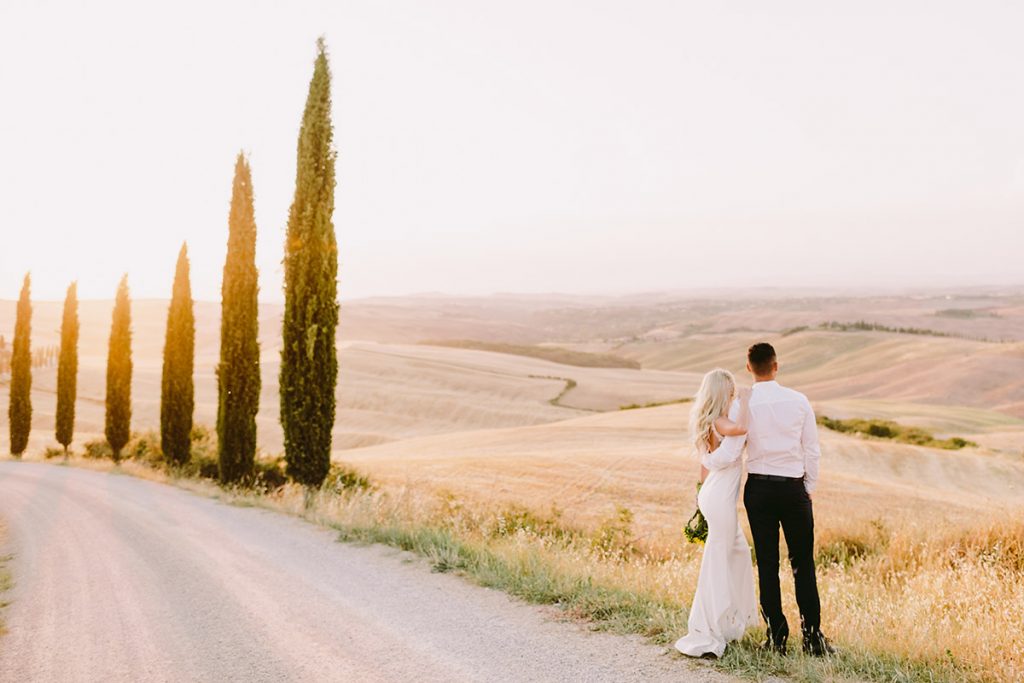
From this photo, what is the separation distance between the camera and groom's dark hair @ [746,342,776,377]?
5805 millimetres

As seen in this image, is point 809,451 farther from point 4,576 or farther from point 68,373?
point 68,373

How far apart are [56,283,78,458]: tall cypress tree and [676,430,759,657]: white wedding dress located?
35182 millimetres

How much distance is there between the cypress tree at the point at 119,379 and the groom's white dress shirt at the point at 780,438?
3058 cm

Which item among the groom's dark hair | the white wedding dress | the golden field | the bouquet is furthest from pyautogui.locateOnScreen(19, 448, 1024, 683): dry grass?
the groom's dark hair

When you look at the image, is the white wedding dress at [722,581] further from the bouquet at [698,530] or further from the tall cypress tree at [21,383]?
the tall cypress tree at [21,383]

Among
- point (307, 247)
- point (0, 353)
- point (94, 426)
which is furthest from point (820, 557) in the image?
point (0, 353)

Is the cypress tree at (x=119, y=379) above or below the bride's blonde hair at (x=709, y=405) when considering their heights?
below

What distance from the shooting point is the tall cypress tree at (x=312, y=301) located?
675 inches

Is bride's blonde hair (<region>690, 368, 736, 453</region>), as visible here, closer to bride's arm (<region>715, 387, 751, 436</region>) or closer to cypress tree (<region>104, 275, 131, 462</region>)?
bride's arm (<region>715, 387, 751, 436</region>)

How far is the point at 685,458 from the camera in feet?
84.5

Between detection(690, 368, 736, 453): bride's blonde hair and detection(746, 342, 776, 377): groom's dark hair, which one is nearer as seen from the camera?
detection(746, 342, 776, 377): groom's dark hair

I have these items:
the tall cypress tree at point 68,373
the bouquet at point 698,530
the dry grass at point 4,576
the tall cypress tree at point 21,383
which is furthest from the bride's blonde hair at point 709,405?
the tall cypress tree at point 21,383

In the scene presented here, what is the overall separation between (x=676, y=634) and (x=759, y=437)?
1.75 m

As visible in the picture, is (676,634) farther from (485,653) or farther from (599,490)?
(599,490)
